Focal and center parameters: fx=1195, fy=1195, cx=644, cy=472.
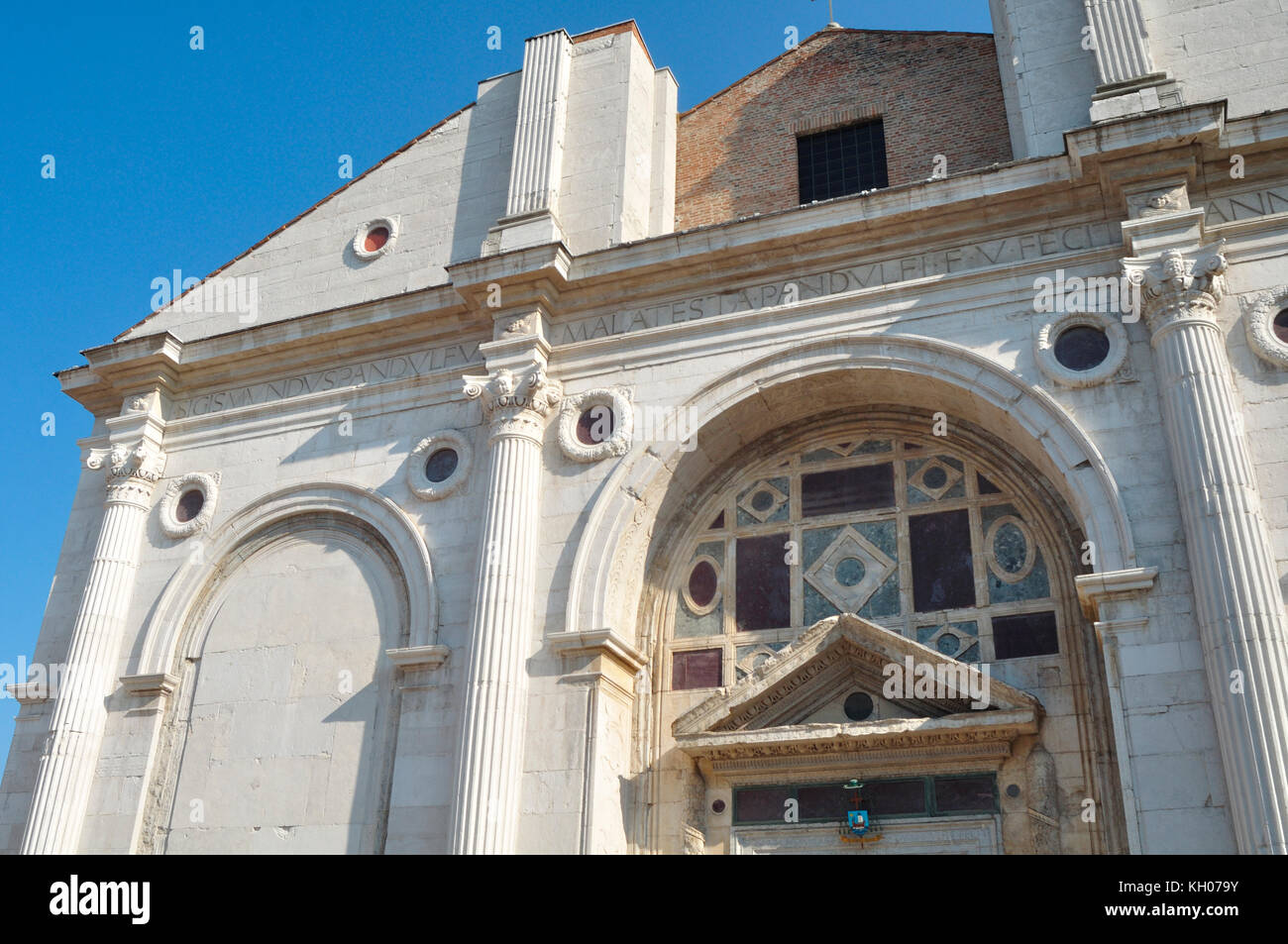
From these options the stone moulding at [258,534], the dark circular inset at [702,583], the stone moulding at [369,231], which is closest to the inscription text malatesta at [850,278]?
the dark circular inset at [702,583]

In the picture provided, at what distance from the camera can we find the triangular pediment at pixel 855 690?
12.0 meters

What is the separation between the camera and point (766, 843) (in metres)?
12.8

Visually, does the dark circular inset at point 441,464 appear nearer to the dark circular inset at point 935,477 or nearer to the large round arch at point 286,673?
the large round arch at point 286,673

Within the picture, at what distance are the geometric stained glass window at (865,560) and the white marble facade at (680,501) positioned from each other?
0.07 m

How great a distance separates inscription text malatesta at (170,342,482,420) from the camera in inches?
619

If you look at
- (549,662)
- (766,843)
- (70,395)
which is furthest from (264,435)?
(766,843)

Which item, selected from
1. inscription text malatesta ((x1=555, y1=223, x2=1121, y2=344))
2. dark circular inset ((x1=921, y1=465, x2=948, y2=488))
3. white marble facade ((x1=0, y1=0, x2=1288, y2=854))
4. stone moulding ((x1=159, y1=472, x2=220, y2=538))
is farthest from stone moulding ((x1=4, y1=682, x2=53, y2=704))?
dark circular inset ((x1=921, y1=465, x2=948, y2=488))

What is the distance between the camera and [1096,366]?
485 inches

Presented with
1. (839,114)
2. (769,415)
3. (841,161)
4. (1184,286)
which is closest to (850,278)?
(769,415)

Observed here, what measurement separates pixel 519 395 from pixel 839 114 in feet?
20.7

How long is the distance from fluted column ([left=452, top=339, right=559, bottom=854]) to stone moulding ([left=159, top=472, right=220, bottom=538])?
4.23 meters

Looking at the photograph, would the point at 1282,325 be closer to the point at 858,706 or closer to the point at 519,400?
the point at 858,706

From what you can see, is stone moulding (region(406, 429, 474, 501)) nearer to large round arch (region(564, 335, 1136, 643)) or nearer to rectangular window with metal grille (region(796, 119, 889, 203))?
large round arch (region(564, 335, 1136, 643))

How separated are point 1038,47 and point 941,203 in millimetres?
2743
